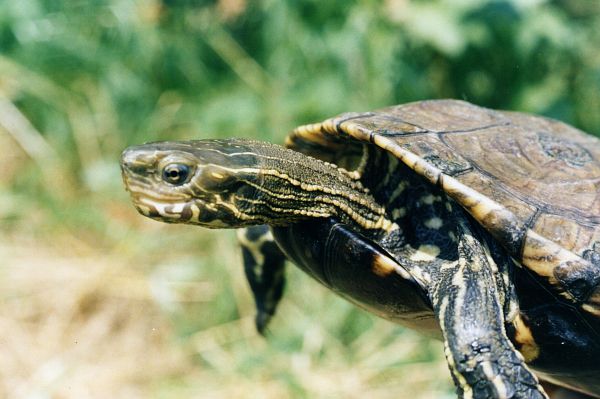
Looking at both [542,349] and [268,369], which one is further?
[268,369]

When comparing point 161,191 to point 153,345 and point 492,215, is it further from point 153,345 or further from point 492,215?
point 153,345

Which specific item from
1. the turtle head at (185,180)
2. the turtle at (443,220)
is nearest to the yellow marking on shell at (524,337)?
the turtle at (443,220)

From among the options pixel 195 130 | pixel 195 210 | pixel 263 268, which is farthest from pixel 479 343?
pixel 195 130

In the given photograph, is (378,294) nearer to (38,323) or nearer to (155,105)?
(38,323)

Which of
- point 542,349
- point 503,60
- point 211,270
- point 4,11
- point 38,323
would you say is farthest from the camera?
point 4,11

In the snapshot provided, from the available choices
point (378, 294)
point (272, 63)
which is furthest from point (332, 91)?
point (378, 294)

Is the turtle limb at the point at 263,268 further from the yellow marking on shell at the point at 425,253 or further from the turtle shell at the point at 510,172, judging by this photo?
the yellow marking on shell at the point at 425,253
